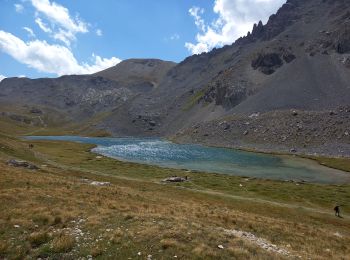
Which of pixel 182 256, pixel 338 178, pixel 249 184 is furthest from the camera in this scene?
pixel 338 178

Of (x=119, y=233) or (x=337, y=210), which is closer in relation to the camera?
(x=119, y=233)

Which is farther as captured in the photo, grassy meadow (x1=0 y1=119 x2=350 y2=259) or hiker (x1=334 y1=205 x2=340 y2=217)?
hiker (x1=334 y1=205 x2=340 y2=217)

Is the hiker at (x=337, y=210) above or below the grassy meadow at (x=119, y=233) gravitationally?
below

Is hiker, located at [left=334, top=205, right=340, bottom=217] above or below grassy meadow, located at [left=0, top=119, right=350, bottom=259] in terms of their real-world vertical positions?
below

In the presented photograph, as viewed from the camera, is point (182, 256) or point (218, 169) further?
point (218, 169)

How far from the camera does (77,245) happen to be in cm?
1991

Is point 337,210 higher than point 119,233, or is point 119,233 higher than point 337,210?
point 119,233

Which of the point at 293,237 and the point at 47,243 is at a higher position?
the point at 47,243

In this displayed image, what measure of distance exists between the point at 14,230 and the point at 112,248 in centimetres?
708

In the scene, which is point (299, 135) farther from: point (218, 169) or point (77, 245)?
point (77, 245)

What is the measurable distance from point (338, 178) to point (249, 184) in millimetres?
36093

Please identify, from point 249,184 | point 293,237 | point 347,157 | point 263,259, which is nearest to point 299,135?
point 347,157

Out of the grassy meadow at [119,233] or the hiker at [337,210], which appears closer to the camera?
the grassy meadow at [119,233]

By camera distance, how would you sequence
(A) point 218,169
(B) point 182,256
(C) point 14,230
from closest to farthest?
(B) point 182,256 < (C) point 14,230 < (A) point 218,169
